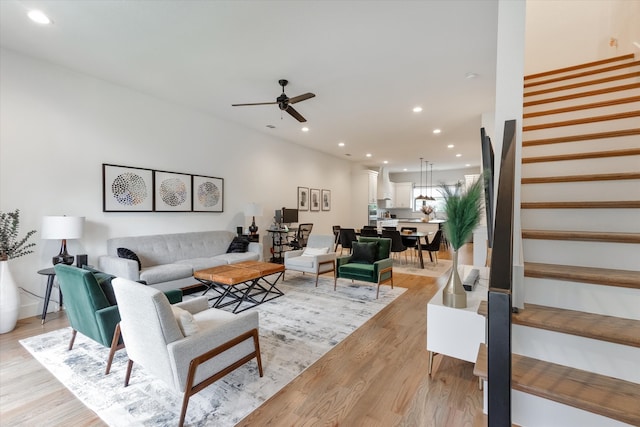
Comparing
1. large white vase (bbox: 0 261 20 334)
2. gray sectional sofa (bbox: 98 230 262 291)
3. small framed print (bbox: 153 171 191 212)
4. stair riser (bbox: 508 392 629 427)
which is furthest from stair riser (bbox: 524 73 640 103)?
large white vase (bbox: 0 261 20 334)

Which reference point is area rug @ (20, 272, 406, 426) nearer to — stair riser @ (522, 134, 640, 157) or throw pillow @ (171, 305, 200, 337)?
throw pillow @ (171, 305, 200, 337)

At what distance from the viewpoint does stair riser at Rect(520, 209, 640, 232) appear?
75.3 inches

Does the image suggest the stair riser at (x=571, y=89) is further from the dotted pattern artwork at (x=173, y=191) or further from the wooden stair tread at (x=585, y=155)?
the dotted pattern artwork at (x=173, y=191)

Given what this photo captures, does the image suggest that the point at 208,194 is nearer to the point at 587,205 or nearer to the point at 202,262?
the point at 202,262

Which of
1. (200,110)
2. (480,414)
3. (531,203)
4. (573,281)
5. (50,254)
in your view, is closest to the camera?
(573,281)

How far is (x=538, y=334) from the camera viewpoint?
5.06 ft

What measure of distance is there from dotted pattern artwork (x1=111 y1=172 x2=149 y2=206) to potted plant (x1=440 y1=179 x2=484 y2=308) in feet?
15.2

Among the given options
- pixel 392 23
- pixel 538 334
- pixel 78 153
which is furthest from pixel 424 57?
pixel 78 153

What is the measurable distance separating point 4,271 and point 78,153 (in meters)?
1.71

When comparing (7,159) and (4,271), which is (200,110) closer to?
(7,159)

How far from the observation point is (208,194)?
575 cm

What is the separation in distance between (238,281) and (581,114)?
4.25 meters

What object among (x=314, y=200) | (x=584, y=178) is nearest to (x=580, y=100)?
(x=584, y=178)

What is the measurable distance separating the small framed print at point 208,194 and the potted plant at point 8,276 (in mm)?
2475
